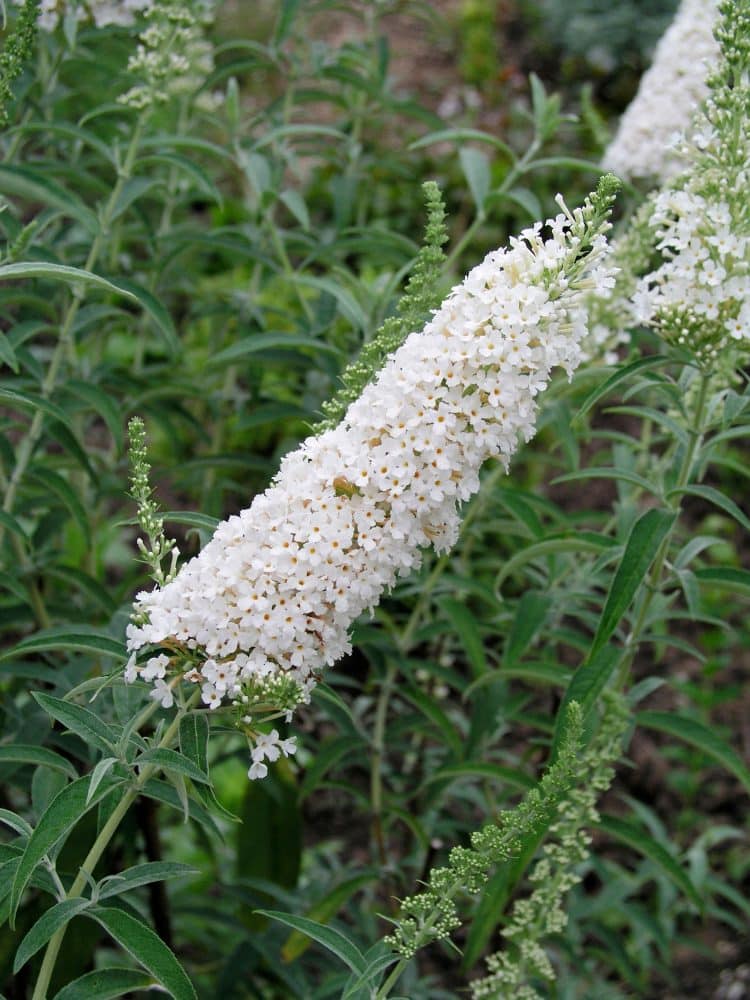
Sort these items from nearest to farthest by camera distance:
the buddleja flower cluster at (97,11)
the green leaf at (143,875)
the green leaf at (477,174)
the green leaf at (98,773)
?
the green leaf at (98,773) → the green leaf at (143,875) → the buddleja flower cluster at (97,11) → the green leaf at (477,174)

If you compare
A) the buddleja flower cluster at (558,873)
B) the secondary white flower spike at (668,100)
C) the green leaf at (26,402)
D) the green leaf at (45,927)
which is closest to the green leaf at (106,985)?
the green leaf at (45,927)

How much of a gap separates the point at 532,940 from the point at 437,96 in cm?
757

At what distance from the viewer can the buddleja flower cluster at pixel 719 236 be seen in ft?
7.14

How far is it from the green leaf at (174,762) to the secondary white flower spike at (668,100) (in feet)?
7.55

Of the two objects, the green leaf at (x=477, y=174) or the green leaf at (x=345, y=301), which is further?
the green leaf at (x=477, y=174)

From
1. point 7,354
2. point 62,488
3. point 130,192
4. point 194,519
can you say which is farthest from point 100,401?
point 194,519

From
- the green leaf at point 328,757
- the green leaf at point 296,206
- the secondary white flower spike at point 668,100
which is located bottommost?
the green leaf at point 328,757

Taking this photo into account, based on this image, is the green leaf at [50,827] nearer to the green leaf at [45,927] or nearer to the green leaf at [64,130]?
the green leaf at [45,927]

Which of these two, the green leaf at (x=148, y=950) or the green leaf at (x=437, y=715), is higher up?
the green leaf at (x=437, y=715)

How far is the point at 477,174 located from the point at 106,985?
227 cm

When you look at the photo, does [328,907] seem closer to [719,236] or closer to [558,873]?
[558,873]

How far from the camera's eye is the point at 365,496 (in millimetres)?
1776

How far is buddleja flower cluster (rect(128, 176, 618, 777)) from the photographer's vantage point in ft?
5.67

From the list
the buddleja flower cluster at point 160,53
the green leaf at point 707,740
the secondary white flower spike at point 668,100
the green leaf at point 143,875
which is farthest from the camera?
the secondary white flower spike at point 668,100
